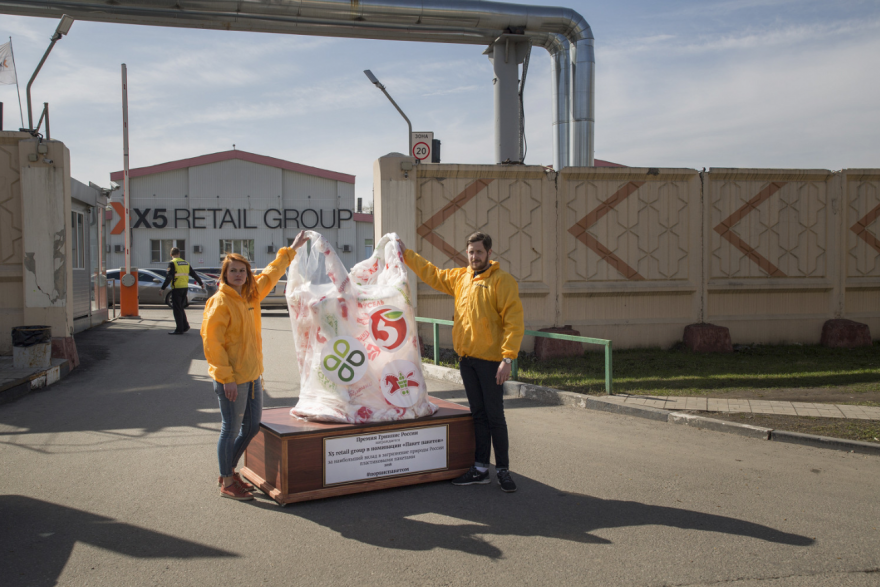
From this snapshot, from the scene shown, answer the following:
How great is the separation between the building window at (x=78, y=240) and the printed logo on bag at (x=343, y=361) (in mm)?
11628

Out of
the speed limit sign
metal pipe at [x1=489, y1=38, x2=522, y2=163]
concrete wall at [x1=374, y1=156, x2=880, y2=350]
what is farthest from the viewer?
the speed limit sign

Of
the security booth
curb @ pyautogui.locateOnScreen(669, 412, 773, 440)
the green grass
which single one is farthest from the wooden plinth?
the security booth

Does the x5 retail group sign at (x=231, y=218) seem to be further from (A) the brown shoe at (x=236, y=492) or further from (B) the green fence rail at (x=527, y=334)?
(A) the brown shoe at (x=236, y=492)

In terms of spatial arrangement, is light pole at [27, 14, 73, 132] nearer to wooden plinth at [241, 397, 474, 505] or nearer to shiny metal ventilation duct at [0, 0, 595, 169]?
shiny metal ventilation duct at [0, 0, 595, 169]

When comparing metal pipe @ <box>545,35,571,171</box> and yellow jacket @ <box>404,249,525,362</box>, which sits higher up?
metal pipe @ <box>545,35,571,171</box>

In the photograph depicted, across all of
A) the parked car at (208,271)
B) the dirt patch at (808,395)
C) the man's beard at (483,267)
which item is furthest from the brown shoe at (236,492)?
the parked car at (208,271)

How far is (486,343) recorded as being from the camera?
16.6ft

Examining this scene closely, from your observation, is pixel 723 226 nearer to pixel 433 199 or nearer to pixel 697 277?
pixel 697 277

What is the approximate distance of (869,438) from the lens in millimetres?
6262

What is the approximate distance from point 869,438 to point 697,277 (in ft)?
20.1

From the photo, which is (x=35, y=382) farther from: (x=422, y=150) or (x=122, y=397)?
(x=422, y=150)

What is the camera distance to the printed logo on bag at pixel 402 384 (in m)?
5.05

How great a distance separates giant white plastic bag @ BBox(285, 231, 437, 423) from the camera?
196 inches

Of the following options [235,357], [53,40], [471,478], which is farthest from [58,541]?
[53,40]
